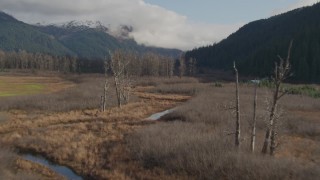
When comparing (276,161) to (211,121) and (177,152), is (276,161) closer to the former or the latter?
(177,152)

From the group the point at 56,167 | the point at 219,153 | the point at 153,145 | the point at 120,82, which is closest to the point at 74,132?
the point at 56,167

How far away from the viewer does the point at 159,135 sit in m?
42.1

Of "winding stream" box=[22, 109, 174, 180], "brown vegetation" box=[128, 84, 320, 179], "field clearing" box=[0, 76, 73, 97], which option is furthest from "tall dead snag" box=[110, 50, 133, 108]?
"winding stream" box=[22, 109, 174, 180]

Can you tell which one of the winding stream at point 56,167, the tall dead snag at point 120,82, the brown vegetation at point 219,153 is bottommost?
the winding stream at point 56,167

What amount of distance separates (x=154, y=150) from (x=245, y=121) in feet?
62.4

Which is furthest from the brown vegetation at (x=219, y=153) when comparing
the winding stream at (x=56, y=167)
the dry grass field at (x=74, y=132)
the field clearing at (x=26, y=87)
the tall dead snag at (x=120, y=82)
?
the field clearing at (x=26, y=87)

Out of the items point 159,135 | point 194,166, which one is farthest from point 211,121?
point 194,166

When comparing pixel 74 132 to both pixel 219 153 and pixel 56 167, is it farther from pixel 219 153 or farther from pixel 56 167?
pixel 219 153

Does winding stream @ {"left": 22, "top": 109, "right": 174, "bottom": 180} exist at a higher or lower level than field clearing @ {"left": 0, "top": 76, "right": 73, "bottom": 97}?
lower

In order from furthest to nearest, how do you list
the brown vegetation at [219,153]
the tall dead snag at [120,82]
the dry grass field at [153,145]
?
1. the tall dead snag at [120,82]
2. the dry grass field at [153,145]
3. the brown vegetation at [219,153]

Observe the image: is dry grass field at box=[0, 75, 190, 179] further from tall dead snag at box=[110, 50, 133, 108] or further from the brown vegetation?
tall dead snag at box=[110, 50, 133, 108]

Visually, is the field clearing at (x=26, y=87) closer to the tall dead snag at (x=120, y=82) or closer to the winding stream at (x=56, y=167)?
the tall dead snag at (x=120, y=82)

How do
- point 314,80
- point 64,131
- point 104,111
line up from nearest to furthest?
point 64,131
point 104,111
point 314,80

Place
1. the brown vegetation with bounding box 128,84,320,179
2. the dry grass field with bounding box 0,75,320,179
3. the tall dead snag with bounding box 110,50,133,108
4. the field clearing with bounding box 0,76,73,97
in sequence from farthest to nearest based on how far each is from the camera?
the field clearing with bounding box 0,76,73,97, the tall dead snag with bounding box 110,50,133,108, the dry grass field with bounding box 0,75,320,179, the brown vegetation with bounding box 128,84,320,179
